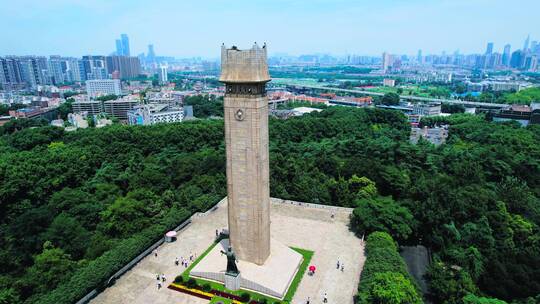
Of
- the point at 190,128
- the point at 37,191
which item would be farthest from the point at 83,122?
the point at 37,191

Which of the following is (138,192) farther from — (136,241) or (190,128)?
Answer: (190,128)

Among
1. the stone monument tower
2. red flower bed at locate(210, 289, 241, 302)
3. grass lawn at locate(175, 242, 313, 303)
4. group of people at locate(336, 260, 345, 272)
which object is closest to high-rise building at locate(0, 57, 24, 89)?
grass lawn at locate(175, 242, 313, 303)

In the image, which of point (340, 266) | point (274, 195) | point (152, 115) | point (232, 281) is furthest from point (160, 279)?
point (152, 115)

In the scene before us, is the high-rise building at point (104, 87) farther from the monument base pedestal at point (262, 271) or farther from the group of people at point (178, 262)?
the monument base pedestal at point (262, 271)

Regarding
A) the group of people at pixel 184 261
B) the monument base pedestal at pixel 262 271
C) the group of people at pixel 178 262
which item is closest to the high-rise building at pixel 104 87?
the group of people at pixel 178 262

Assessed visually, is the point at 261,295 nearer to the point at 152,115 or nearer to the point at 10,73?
the point at 152,115
